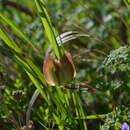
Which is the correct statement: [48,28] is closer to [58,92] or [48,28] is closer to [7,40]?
[7,40]

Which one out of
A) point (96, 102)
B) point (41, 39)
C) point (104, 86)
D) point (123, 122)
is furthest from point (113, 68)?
point (41, 39)

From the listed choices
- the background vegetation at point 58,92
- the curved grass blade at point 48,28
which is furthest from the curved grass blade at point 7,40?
the curved grass blade at point 48,28

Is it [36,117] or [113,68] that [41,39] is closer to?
[36,117]

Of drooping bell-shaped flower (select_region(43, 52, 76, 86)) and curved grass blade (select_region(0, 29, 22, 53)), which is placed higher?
curved grass blade (select_region(0, 29, 22, 53))

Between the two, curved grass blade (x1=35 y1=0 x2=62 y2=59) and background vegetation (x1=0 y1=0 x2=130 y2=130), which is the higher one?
curved grass blade (x1=35 y1=0 x2=62 y2=59)

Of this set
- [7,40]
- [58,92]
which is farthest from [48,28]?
[58,92]

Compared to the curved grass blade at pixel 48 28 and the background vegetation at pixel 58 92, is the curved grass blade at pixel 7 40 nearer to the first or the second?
the background vegetation at pixel 58 92

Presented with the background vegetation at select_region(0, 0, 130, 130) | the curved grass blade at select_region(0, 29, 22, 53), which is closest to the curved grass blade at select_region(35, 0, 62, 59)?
the background vegetation at select_region(0, 0, 130, 130)

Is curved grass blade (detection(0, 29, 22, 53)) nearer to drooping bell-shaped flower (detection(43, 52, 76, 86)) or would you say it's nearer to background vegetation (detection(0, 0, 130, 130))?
background vegetation (detection(0, 0, 130, 130))
